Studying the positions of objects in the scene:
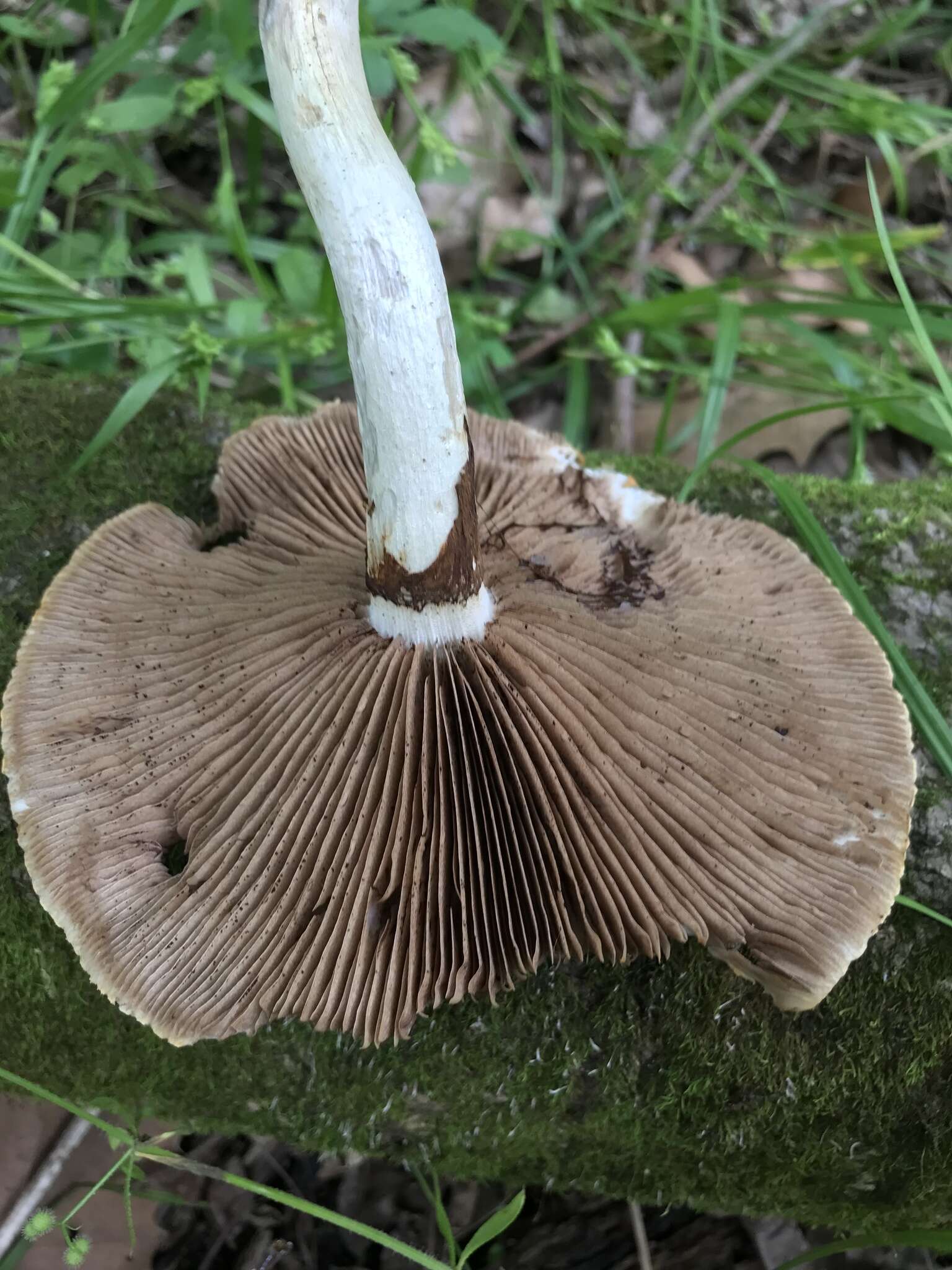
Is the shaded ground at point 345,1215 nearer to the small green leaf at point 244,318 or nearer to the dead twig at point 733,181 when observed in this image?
the small green leaf at point 244,318

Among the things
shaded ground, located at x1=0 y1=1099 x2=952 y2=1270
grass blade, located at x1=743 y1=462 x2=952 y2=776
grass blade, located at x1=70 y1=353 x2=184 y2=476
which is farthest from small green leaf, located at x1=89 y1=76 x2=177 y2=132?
shaded ground, located at x1=0 y1=1099 x2=952 y2=1270

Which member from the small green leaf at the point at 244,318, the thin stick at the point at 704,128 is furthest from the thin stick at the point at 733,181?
the small green leaf at the point at 244,318

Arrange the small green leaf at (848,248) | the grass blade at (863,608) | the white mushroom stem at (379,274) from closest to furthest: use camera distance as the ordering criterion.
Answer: the white mushroom stem at (379,274), the grass blade at (863,608), the small green leaf at (848,248)

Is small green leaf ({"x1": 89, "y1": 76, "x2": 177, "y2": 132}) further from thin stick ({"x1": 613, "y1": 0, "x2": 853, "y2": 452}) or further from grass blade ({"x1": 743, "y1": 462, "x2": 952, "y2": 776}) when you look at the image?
grass blade ({"x1": 743, "y1": 462, "x2": 952, "y2": 776})

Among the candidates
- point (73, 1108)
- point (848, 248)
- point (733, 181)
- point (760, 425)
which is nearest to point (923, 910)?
point (760, 425)

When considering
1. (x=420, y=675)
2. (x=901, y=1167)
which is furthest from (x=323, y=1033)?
(x=901, y=1167)

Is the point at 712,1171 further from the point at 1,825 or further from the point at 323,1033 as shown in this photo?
the point at 1,825
